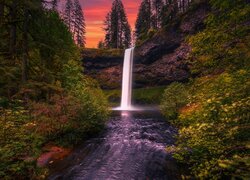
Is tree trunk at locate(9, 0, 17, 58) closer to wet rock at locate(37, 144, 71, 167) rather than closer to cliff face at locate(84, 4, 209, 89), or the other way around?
wet rock at locate(37, 144, 71, 167)

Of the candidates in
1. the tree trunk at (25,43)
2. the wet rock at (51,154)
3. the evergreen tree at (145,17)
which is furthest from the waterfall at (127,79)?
the tree trunk at (25,43)

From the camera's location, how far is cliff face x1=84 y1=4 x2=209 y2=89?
45969mm

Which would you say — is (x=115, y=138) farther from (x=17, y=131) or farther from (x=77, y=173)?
(x=17, y=131)

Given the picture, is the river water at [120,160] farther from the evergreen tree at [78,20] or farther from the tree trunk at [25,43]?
the evergreen tree at [78,20]

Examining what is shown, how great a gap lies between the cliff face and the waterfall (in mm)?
1590

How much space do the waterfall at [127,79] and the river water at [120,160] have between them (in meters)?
34.2

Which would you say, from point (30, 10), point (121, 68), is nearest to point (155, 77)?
point (121, 68)

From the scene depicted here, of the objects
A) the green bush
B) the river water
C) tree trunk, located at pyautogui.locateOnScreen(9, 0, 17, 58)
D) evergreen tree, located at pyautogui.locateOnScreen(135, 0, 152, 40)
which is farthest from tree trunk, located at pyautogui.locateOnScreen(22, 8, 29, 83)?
evergreen tree, located at pyautogui.locateOnScreen(135, 0, 152, 40)

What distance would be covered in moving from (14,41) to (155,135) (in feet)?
41.7

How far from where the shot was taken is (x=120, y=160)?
12.3 m

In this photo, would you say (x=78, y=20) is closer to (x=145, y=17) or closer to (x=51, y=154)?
(x=145, y=17)

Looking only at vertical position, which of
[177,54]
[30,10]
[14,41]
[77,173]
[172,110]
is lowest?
[77,173]

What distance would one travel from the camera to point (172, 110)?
2416cm

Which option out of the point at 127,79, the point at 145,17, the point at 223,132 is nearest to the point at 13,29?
the point at 223,132
